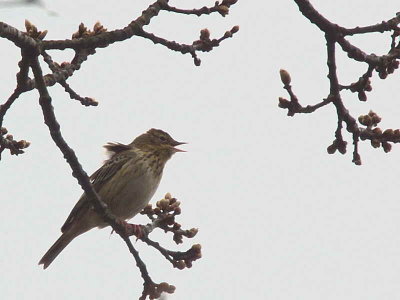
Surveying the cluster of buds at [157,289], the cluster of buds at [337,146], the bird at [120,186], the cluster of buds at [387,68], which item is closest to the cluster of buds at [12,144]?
the cluster of buds at [157,289]

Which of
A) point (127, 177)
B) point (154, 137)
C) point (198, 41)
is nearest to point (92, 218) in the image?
point (127, 177)

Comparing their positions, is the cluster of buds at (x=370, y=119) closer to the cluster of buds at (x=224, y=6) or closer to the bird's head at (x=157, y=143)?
the cluster of buds at (x=224, y=6)

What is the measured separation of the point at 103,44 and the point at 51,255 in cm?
371

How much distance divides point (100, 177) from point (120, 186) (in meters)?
0.48

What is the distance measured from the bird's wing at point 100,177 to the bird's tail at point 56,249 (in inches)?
3.7

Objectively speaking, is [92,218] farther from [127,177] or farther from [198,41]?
[198,41]

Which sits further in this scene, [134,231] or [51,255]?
[51,255]

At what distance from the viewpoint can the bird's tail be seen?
7.50 m

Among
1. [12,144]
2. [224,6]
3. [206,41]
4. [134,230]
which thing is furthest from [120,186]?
[224,6]

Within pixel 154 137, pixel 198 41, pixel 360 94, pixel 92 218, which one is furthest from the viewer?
pixel 154 137

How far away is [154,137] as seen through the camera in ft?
28.6

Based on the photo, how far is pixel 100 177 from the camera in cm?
784

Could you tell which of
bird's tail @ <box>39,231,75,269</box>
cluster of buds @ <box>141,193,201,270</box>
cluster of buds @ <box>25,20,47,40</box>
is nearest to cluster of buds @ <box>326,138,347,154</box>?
cluster of buds @ <box>141,193,201,270</box>

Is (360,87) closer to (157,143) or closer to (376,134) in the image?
(376,134)
